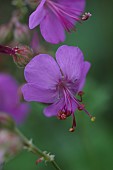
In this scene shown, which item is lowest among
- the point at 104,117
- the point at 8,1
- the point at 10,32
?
the point at 104,117

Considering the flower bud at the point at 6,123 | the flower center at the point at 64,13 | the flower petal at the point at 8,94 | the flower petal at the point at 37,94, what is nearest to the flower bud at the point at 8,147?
the flower bud at the point at 6,123

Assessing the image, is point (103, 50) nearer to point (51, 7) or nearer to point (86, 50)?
point (86, 50)

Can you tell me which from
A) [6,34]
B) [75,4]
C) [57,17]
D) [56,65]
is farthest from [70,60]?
[6,34]

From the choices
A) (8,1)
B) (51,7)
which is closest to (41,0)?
(51,7)

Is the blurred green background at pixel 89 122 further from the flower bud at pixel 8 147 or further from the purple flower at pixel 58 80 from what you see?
the flower bud at pixel 8 147

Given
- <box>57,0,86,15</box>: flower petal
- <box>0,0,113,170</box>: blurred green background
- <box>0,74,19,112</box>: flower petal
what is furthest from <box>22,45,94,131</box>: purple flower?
<box>0,74,19,112</box>: flower petal

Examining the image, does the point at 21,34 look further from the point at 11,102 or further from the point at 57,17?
the point at 11,102

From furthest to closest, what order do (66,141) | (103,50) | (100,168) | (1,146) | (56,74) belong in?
(103,50) < (66,141) < (100,168) < (56,74) < (1,146)
